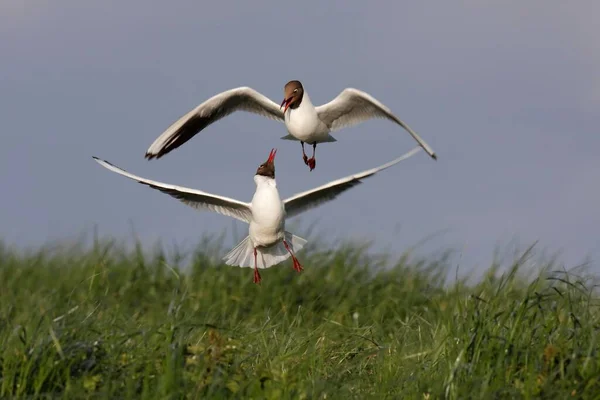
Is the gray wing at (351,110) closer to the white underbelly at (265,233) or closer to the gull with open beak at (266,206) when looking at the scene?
the gull with open beak at (266,206)

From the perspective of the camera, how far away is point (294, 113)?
944 centimetres

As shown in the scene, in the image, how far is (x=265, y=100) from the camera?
988 cm

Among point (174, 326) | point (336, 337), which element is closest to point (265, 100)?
point (336, 337)

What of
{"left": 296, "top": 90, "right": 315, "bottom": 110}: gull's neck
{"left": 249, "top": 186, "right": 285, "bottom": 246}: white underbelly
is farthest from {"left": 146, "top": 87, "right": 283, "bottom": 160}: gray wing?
{"left": 249, "top": 186, "right": 285, "bottom": 246}: white underbelly

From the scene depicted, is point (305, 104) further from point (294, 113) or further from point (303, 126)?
point (303, 126)

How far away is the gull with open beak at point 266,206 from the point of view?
857 cm

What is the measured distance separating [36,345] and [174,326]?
29.1 inches

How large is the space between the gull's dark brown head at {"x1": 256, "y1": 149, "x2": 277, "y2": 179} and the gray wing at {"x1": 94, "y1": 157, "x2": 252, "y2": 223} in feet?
1.25

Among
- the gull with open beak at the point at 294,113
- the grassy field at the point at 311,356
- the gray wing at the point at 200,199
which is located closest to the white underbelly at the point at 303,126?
the gull with open beak at the point at 294,113

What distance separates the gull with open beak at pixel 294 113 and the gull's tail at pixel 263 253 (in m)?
0.72

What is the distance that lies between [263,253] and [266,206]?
84cm

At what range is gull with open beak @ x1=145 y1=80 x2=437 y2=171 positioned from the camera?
939 cm

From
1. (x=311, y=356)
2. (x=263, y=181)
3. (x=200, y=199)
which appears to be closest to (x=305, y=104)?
(x=263, y=181)

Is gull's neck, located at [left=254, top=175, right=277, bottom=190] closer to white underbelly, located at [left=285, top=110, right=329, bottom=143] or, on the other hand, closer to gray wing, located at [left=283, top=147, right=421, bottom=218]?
gray wing, located at [left=283, top=147, right=421, bottom=218]
